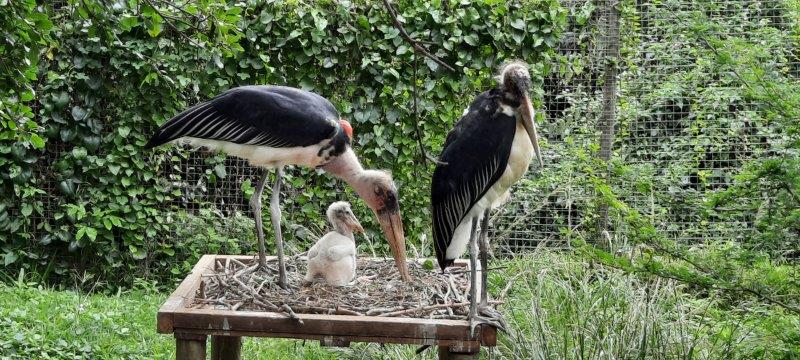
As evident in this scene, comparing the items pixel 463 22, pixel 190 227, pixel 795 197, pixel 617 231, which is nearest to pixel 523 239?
pixel 617 231

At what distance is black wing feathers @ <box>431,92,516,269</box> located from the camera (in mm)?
4156

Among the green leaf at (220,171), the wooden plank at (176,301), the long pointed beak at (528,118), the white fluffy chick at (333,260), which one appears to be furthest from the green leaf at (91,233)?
the long pointed beak at (528,118)

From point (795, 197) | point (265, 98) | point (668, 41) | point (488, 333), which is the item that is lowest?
point (488, 333)

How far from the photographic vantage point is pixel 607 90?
7871 millimetres

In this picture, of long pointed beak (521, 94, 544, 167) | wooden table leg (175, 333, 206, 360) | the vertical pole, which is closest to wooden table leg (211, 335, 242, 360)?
wooden table leg (175, 333, 206, 360)

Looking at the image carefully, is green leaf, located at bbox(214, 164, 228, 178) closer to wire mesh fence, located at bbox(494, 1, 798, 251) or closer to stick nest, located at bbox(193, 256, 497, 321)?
wire mesh fence, located at bbox(494, 1, 798, 251)

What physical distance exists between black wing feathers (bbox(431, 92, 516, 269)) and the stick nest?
1.28ft

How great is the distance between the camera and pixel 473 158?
417cm

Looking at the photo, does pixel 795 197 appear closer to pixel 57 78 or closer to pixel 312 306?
pixel 312 306

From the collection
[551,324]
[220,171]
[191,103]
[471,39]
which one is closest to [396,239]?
[551,324]

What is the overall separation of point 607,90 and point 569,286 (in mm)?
2323

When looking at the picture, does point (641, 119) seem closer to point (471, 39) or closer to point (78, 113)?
point (471, 39)

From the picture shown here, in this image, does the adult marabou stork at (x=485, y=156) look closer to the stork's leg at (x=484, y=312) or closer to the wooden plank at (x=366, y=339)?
the stork's leg at (x=484, y=312)

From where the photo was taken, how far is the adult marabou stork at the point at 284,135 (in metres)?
4.59
